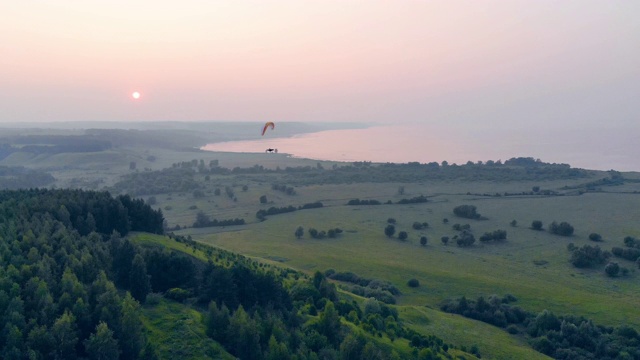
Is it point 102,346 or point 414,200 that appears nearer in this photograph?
point 102,346

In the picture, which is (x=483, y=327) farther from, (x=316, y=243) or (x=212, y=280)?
(x=316, y=243)

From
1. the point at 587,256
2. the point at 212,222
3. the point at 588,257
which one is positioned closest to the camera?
the point at 588,257

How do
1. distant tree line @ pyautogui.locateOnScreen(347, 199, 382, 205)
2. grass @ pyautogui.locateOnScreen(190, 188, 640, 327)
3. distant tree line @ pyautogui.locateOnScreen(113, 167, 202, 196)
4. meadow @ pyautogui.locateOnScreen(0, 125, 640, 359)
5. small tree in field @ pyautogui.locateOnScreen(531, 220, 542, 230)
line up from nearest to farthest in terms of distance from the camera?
meadow @ pyautogui.locateOnScreen(0, 125, 640, 359) < grass @ pyautogui.locateOnScreen(190, 188, 640, 327) < small tree in field @ pyautogui.locateOnScreen(531, 220, 542, 230) < distant tree line @ pyautogui.locateOnScreen(347, 199, 382, 205) < distant tree line @ pyautogui.locateOnScreen(113, 167, 202, 196)

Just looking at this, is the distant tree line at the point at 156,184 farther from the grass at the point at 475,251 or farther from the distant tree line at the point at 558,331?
the distant tree line at the point at 558,331

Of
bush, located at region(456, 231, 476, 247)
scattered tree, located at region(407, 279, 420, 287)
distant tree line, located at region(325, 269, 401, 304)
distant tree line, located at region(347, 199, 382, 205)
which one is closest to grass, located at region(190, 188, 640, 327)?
scattered tree, located at region(407, 279, 420, 287)

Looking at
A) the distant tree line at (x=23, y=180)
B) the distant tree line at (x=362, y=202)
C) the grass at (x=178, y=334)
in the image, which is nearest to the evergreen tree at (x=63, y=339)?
the grass at (x=178, y=334)

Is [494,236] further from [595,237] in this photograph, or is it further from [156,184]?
[156,184]

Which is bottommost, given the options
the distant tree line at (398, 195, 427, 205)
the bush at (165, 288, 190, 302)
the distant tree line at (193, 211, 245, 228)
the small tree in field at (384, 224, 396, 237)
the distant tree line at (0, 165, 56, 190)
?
the distant tree line at (0, 165, 56, 190)

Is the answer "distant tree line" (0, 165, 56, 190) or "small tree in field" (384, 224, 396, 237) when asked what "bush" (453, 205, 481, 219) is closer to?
"small tree in field" (384, 224, 396, 237)

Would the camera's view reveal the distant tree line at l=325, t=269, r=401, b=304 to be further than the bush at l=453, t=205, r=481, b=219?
No

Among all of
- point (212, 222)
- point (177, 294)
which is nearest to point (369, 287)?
point (177, 294)
